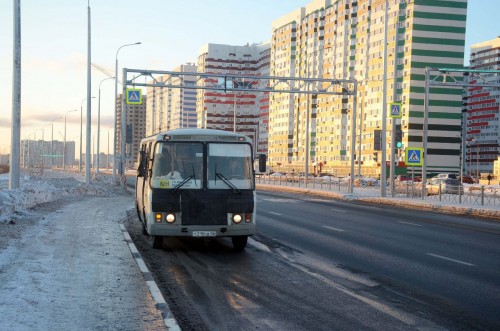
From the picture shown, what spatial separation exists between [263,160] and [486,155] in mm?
164282

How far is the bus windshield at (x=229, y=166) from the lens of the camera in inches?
478

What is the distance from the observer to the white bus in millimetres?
11938

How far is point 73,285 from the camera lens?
831cm

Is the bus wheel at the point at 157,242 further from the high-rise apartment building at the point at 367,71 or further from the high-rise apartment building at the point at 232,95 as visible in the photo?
the high-rise apartment building at the point at 232,95

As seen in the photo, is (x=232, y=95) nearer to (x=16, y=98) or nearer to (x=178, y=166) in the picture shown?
(x=16, y=98)

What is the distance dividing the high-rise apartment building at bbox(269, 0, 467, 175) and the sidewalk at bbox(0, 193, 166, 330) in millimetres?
80767

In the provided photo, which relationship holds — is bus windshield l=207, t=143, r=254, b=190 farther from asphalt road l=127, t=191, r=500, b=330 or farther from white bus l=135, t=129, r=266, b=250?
asphalt road l=127, t=191, r=500, b=330

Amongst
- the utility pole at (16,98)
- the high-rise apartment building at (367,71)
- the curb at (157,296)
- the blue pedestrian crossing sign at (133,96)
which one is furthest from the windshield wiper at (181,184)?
the high-rise apartment building at (367,71)

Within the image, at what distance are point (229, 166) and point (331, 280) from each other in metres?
3.95

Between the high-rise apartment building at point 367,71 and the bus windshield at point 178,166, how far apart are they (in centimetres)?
8020

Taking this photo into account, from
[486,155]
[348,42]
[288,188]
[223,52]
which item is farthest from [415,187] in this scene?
[223,52]

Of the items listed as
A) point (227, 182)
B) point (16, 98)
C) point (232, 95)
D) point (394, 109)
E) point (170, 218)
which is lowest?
point (170, 218)

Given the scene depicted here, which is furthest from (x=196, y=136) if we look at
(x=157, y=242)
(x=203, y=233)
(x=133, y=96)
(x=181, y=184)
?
(x=133, y=96)

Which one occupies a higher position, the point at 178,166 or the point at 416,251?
the point at 178,166
